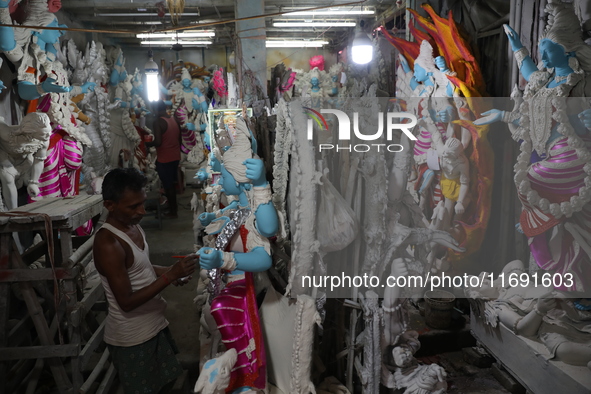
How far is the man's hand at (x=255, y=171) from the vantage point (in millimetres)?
1964

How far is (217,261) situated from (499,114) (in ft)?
8.39

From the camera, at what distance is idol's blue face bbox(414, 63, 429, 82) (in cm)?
441

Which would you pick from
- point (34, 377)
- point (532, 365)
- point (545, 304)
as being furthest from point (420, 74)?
point (34, 377)

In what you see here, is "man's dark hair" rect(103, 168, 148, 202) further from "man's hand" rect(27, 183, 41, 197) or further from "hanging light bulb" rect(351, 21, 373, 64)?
"hanging light bulb" rect(351, 21, 373, 64)

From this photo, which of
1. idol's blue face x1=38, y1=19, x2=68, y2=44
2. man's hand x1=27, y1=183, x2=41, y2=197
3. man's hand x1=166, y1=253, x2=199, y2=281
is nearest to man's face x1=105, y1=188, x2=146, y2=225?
man's hand x1=166, y1=253, x2=199, y2=281

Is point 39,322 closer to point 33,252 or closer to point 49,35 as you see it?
point 33,252

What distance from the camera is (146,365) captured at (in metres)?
2.36

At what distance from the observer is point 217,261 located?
1.97m

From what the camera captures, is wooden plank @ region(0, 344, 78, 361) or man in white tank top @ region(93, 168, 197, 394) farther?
wooden plank @ region(0, 344, 78, 361)

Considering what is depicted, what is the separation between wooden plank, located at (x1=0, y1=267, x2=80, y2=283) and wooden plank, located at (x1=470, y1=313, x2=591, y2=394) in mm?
2866

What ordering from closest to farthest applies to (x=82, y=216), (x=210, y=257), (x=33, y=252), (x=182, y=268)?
(x=210, y=257), (x=182, y=268), (x=82, y=216), (x=33, y=252)

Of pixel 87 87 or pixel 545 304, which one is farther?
pixel 87 87

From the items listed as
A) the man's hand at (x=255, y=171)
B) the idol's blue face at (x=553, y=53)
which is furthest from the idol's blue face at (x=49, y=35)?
the idol's blue face at (x=553, y=53)

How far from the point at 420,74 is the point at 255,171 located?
3.09 m
